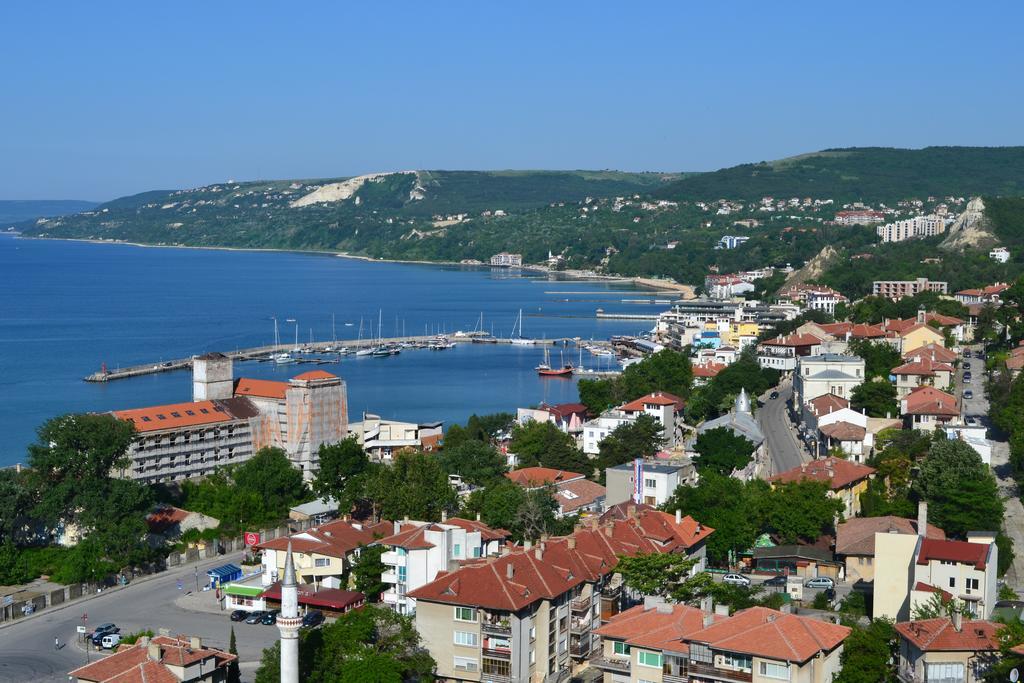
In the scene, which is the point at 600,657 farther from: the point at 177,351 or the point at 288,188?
the point at 288,188

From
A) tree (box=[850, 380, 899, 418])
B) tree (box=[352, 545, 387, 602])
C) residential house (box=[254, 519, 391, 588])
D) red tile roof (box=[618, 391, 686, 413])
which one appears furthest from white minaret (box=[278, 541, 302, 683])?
red tile roof (box=[618, 391, 686, 413])

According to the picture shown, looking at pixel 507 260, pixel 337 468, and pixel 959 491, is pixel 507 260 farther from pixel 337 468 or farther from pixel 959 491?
pixel 959 491

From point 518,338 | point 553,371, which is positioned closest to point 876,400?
point 553,371

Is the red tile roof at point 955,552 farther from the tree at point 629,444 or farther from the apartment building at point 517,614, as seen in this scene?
the tree at point 629,444

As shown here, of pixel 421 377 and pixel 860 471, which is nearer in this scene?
pixel 860 471

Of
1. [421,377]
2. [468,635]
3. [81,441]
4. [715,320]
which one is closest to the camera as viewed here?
[468,635]

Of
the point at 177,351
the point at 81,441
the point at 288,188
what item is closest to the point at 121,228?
the point at 288,188

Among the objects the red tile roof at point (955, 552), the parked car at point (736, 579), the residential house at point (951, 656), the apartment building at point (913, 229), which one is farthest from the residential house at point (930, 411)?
the apartment building at point (913, 229)
